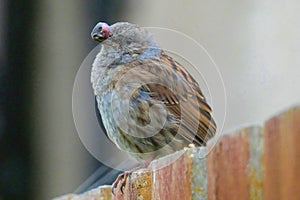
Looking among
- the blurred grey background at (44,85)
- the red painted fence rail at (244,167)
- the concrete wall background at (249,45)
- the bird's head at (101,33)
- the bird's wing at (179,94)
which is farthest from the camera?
the blurred grey background at (44,85)

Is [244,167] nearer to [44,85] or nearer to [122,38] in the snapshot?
[122,38]

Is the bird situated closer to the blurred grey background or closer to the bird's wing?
the bird's wing

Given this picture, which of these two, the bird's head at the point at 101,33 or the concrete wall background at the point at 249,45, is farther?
the bird's head at the point at 101,33

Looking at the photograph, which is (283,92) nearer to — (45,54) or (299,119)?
(299,119)

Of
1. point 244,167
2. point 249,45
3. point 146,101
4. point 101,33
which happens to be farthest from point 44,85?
point 244,167

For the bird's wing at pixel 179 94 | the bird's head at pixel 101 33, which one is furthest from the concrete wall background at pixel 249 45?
the bird's head at pixel 101 33

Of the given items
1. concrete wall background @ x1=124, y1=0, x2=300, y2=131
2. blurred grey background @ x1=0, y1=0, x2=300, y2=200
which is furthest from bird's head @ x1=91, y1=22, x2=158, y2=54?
blurred grey background @ x1=0, y1=0, x2=300, y2=200

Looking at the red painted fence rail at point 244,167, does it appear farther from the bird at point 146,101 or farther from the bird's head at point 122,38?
the bird's head at point 122,38
